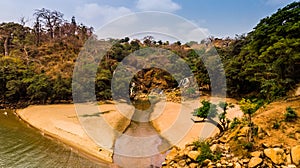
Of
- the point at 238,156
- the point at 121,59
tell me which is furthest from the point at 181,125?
the point at 121,59

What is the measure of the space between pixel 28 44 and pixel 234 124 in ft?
97.6

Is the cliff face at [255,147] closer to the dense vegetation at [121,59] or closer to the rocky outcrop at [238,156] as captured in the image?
the rocky outcrop at [238,156]

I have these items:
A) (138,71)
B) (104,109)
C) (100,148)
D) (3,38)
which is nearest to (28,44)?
(3,38)

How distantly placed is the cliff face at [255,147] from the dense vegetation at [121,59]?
364 cm

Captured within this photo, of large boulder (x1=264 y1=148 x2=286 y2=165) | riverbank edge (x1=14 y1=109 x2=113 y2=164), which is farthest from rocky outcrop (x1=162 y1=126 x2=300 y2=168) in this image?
riverbank edge (x1=14 y1=109 x2=113 y2=164)

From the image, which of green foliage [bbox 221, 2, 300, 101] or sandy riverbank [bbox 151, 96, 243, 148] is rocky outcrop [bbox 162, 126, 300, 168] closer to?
sandy riverbank [bbox 151, 96, 243, 148]

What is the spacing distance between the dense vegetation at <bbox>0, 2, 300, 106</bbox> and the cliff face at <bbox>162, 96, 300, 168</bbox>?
364 cm

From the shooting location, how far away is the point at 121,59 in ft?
97.2

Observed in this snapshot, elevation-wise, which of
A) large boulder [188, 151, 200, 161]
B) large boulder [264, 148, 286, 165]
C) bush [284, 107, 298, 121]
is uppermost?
bush [284, 107, 298, 121]

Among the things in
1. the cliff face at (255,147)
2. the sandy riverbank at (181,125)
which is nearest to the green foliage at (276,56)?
the sandy riverbank at (181,125)

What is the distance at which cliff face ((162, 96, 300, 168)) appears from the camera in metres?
7.16

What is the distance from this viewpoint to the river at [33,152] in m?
9.70

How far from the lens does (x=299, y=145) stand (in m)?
7.16

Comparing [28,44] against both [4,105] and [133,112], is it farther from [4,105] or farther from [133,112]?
[133,112]
